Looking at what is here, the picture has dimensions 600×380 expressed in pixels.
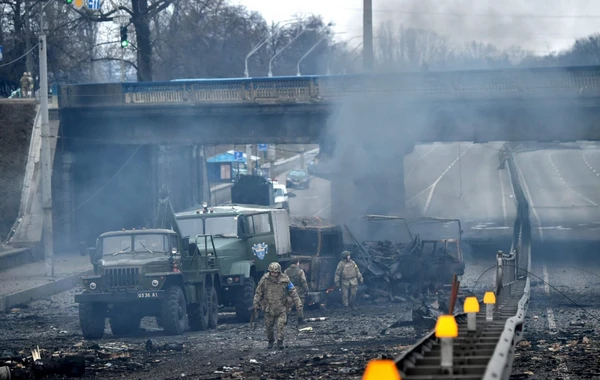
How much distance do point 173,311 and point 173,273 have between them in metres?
0.71

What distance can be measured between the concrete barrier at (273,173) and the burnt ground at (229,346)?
38645mm

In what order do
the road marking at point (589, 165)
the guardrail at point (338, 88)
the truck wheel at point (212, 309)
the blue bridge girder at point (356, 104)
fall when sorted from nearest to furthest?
the truck wheel at point (212, 309)
the guardrail at point (338, 88)
the blue bridge girder at point (356, 104)
the road marking at point (589, 165)

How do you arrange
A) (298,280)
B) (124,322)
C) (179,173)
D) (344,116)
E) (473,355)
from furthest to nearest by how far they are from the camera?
(179,173) → (344,116) → (298,280) → (124,322) → (473,355)

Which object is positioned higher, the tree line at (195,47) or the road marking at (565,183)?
the tree line at (195,47)

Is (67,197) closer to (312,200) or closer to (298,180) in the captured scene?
(312,200)

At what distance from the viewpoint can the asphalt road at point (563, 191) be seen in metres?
41.7

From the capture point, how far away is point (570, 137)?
113 ft

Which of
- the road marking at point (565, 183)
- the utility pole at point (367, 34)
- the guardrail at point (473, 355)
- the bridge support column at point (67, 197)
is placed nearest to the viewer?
the guardrail at point (473, 355)

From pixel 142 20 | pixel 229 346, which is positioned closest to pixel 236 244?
pixel 229 346

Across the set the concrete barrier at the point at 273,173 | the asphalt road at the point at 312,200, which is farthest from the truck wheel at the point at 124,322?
the concrete barrier at the point at 273,173

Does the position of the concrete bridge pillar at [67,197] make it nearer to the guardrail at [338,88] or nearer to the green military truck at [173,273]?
the guardrail at [338,88]

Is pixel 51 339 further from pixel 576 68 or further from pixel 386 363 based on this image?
pixel 576 68

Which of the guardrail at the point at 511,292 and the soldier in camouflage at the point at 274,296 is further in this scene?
the soldier in camouflage at the point at 274,296

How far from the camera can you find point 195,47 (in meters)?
76.4
